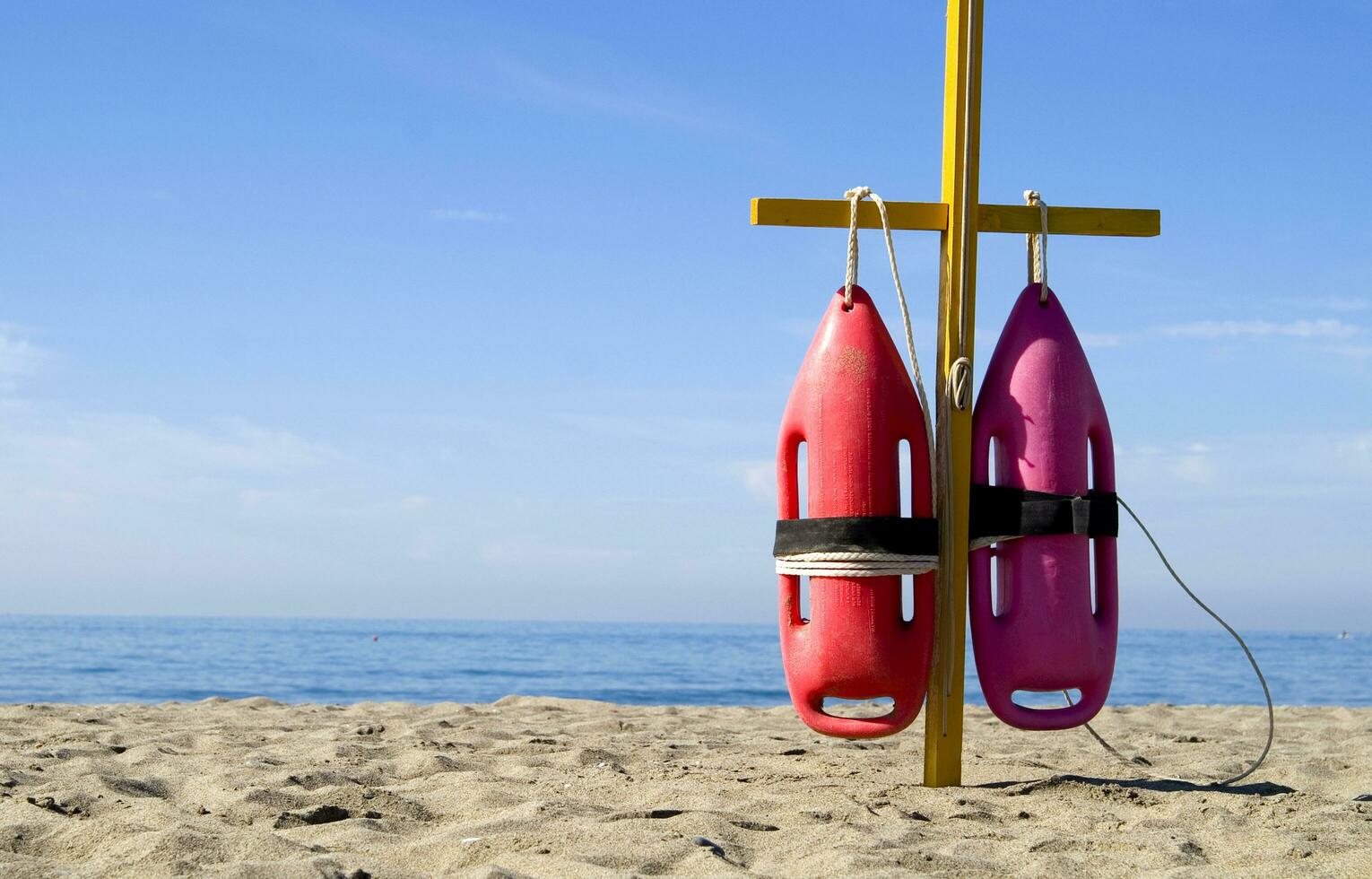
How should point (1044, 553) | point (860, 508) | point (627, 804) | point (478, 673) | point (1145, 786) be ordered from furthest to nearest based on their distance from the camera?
point (478, 673)
point (1145, 786)
point (1044, 553)
point (860, 508)
point (627, 804)

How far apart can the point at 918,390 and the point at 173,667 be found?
58.9 ft

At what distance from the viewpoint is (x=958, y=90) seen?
13.2ft

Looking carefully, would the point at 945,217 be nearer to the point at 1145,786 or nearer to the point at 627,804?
the point at 1145,786

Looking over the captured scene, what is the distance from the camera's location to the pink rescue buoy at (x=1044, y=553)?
384 centimetres

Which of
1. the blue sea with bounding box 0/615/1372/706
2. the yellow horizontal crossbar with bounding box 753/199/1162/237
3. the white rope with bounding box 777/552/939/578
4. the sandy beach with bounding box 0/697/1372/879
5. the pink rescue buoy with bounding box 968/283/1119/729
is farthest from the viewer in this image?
the blue sea with bounding box 0/615/1372/706

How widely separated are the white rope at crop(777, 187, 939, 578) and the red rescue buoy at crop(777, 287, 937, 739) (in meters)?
0.03

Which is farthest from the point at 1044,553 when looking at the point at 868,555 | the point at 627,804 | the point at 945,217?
the point at 627,804

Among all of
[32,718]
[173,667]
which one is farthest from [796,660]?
[173,667]

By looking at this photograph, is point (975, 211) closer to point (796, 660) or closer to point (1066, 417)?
point (1066, 417)

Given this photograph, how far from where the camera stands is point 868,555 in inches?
145

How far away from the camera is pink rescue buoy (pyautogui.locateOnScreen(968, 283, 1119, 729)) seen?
151 inches

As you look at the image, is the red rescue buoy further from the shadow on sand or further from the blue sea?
the blue sea

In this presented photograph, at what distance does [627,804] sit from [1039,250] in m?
2.40

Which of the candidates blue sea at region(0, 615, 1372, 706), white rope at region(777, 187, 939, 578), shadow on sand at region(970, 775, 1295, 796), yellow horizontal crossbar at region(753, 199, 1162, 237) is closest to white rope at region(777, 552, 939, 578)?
white rope at region(777, 187, 939, 578)
